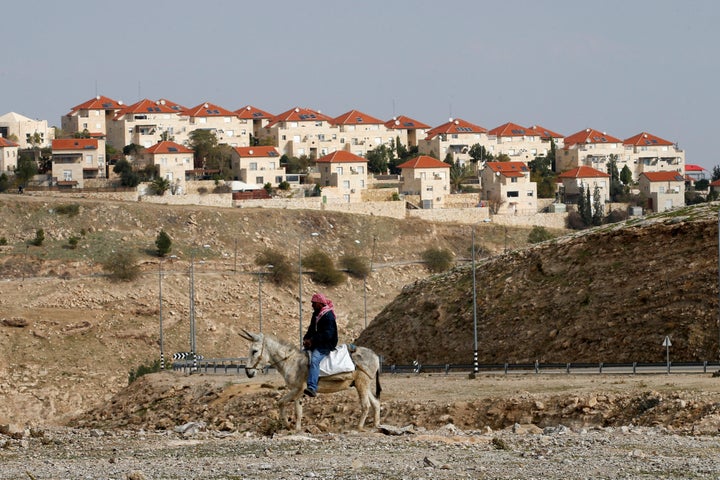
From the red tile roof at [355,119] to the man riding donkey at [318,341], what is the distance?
12768cm

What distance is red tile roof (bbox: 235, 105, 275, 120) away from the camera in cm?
15412

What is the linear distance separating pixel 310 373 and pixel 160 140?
371 feet

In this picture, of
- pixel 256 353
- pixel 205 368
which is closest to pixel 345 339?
pixel 205 368

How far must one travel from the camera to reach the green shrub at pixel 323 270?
10419 cm

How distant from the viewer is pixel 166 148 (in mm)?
128000

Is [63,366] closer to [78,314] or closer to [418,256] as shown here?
[78,314]

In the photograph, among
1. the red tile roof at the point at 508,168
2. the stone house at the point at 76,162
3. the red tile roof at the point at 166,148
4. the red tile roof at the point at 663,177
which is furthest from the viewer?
the red tile roof at the point at 663,177

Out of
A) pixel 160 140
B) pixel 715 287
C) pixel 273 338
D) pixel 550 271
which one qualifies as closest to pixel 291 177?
pixel 160 140

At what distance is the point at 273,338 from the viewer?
2811 cm

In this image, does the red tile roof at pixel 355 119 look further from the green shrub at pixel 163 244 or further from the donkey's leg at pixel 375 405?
the donkey's leg at pixel 375 405

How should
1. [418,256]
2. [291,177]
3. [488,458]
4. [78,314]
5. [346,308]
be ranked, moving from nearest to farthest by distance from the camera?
[488,458] < [78,314] < [346,308] < [418,256] < [291,177]

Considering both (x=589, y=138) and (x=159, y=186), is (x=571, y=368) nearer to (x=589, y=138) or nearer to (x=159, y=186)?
(x=159, y=186)

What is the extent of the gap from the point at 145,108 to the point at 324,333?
117826 millimetres

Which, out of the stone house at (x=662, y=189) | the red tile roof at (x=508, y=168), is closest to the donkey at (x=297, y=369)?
the red tile roof at (x=508, y=168)
